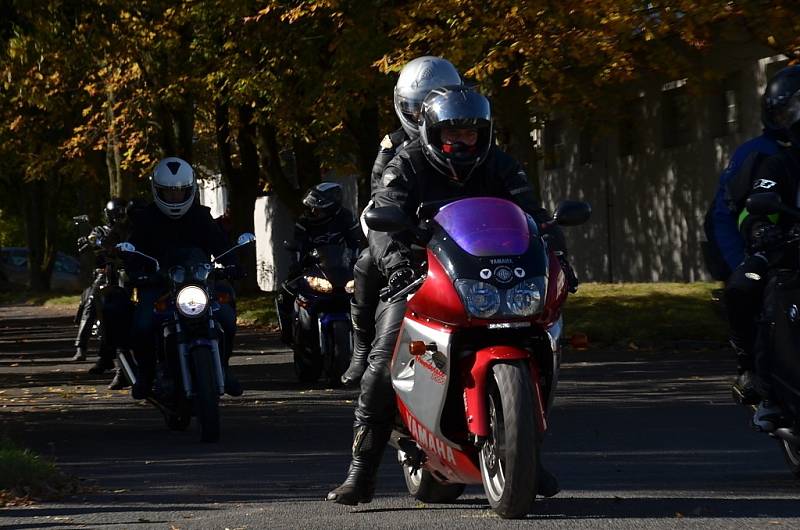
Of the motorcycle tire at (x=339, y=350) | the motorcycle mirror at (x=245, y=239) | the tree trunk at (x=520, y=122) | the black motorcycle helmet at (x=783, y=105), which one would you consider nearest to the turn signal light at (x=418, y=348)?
the black motorcycle helmet at (x=783, y=105)

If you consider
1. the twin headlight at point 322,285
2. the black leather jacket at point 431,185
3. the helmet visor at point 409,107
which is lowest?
the twin headlight at point 322,285

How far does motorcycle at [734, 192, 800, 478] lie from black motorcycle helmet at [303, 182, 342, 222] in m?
8.53

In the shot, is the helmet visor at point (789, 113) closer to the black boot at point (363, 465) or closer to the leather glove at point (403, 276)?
the leather glove at point (403, 276)

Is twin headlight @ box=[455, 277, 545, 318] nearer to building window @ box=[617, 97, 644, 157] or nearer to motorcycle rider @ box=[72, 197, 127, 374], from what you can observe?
motorcycle rider @ box=[72, 197, 127, 374]

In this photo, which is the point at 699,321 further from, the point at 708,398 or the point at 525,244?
the point at 525,244

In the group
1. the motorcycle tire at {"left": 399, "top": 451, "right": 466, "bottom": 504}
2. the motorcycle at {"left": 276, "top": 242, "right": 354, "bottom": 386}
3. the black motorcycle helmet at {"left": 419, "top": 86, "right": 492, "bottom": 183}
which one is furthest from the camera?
the motorcycle at {"left": 276, "top": 242, "right": 354, "bottom": 386}

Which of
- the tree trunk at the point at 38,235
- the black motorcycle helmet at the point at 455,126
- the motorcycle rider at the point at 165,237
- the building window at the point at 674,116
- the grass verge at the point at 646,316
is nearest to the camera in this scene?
the black motorcycle helmet at the point at 455,126

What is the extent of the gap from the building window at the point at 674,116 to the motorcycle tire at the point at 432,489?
1051 inches

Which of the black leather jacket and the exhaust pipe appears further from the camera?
the exhaust pipe

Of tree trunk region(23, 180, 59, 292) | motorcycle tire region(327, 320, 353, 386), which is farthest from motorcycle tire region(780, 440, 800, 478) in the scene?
tree trunk region(23, 180, 59, 292)

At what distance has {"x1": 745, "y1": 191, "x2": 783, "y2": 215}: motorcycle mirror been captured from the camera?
319 inches

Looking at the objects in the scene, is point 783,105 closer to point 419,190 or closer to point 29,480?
point 419,190

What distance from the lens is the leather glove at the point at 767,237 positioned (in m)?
8.39

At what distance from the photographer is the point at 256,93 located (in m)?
30.1
